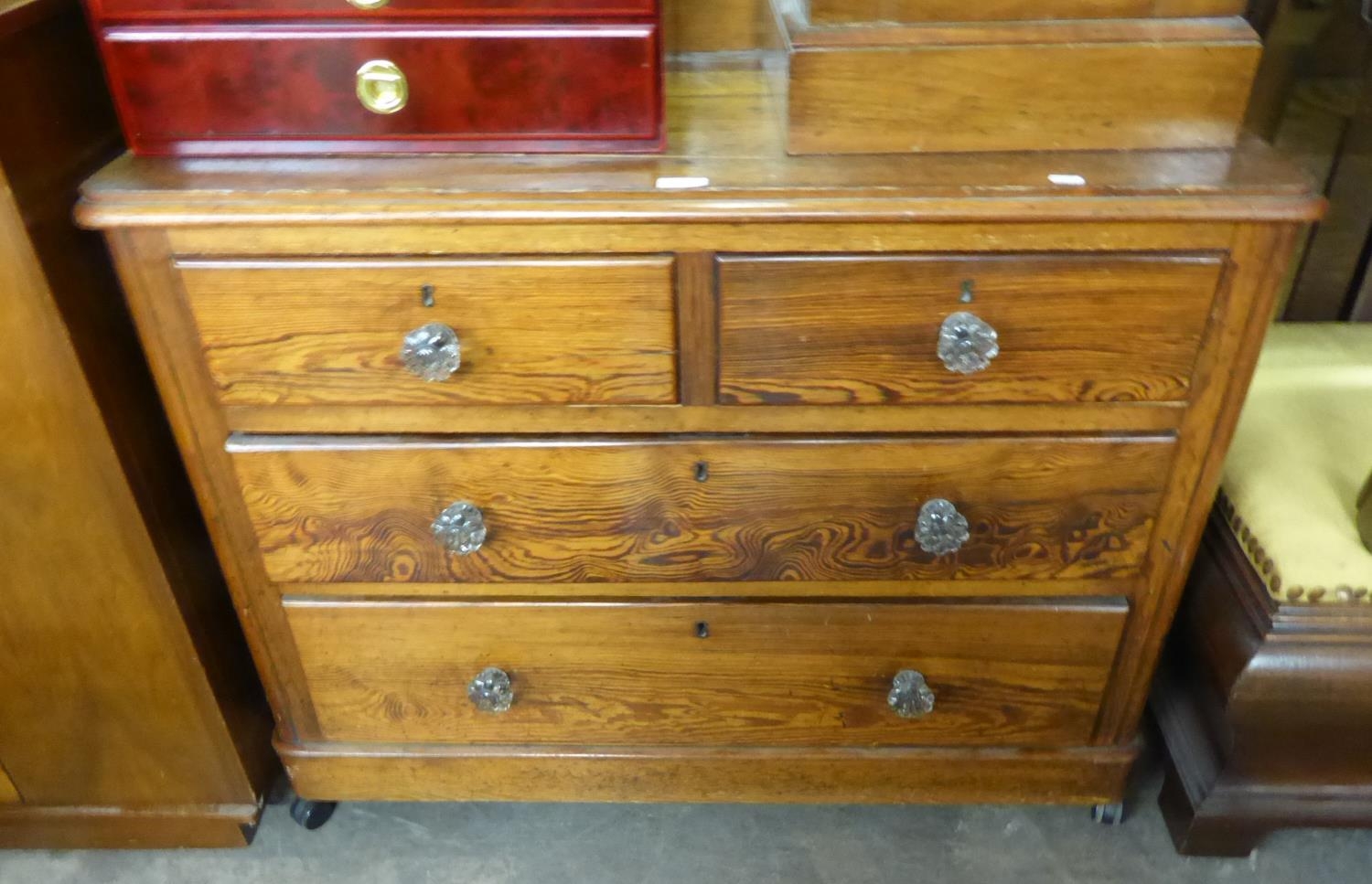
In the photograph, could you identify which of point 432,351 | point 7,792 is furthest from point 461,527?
point 7,792

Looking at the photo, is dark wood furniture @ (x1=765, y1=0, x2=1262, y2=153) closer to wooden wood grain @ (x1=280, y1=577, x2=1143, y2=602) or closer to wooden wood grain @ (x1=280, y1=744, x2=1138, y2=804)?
wooden wood grain @ (x1=280, y1=577, x2=1143, y2=602)

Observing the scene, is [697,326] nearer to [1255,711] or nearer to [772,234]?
[772,234]

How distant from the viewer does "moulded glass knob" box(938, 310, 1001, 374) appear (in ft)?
2.97

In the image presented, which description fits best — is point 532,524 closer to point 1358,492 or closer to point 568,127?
point 568,127

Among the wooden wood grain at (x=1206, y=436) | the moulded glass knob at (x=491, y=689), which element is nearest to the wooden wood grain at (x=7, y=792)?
the moulded glass knob at (x=491, y=689)

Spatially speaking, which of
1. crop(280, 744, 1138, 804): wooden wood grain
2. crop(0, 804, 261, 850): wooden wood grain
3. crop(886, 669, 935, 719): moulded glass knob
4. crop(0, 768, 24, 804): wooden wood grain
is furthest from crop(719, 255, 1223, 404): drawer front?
crop(0, 768, 24, 804): wooden wood grain

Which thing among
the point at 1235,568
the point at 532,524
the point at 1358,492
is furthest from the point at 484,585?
the point at 1358,492

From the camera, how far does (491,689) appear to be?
45.6 inches

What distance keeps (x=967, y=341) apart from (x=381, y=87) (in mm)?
568

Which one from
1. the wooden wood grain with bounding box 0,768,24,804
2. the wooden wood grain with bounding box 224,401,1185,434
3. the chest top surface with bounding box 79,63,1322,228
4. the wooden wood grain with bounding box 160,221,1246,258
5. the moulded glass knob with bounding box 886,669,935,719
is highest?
the chest top surface with bounding box 79,63,1322,228

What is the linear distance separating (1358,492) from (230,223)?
1.19 meters

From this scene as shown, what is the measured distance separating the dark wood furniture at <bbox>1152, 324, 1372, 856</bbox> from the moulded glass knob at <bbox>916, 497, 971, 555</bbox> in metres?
0.35

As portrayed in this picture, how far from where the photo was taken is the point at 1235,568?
3.75ft

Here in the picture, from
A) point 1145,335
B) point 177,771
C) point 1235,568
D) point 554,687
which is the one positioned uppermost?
point 1145,335
